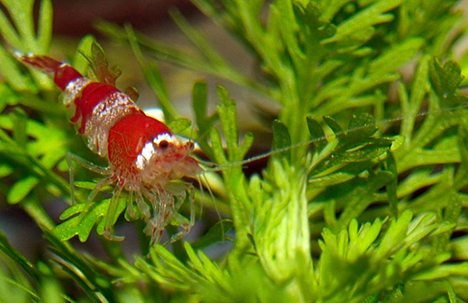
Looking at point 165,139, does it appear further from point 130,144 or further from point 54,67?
point 54,67

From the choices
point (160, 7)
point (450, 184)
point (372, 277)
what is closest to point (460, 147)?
point (450, 184)

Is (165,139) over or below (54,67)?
below

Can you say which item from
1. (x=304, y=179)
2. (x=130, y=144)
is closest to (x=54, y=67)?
(x=130, y=144)

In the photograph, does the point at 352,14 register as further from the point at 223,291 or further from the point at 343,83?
the point at 223,291

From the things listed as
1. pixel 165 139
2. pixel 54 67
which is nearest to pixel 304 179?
pixel 165 139

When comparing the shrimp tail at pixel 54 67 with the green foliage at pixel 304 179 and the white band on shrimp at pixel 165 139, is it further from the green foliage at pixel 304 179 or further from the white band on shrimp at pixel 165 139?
the white band on shrimp at pixel 165 139

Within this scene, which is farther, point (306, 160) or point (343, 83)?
point (343, 83)

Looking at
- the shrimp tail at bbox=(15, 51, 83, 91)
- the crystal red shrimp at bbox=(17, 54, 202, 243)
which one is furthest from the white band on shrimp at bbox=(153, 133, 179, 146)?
the shrimp tail at bbox=(15, 51, 83, 91)

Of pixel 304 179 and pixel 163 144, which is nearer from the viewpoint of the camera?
pixel 304 179

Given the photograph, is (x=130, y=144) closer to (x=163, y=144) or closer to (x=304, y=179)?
(x=163, y=144)
